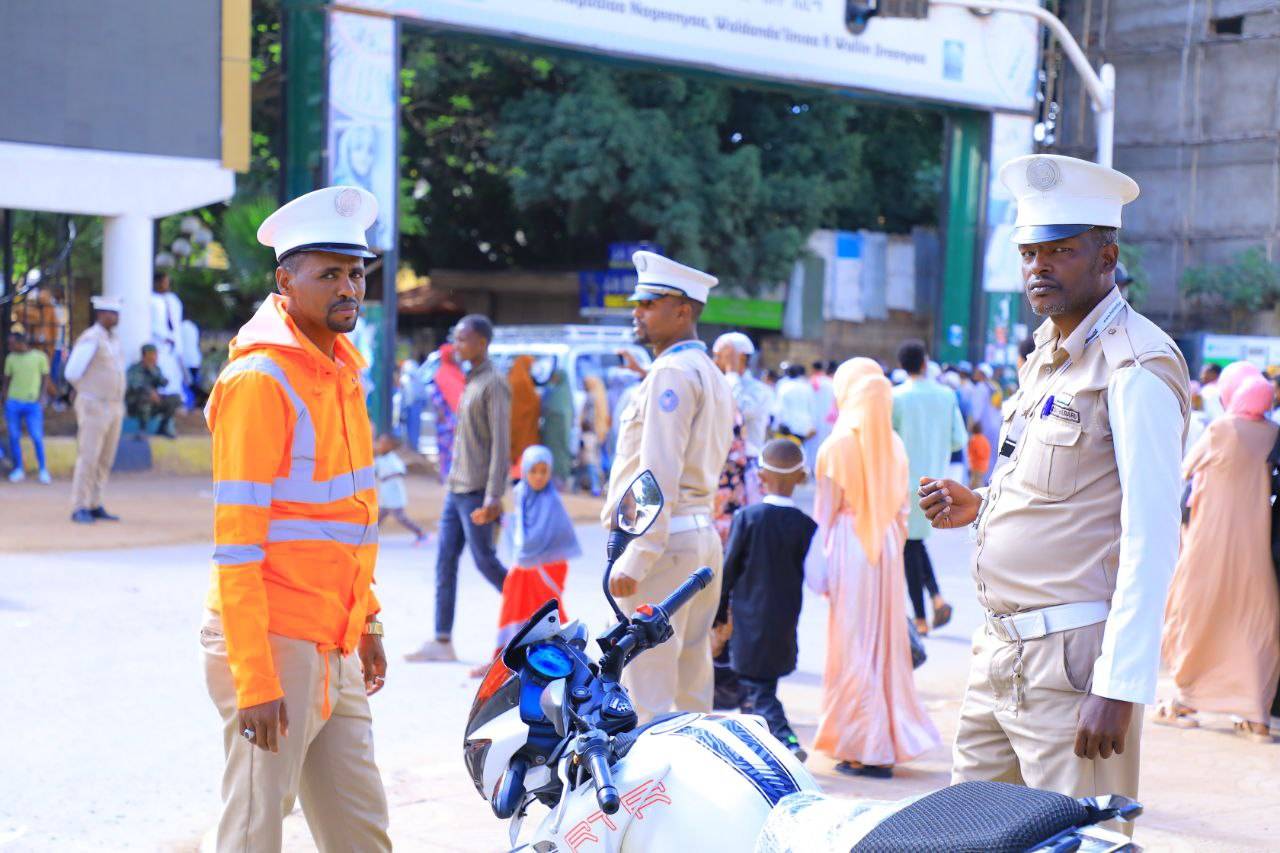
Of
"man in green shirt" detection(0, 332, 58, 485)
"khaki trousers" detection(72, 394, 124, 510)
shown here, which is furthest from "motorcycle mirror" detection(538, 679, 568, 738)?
"man in green shirt" detection(0, 332, 58, 485)

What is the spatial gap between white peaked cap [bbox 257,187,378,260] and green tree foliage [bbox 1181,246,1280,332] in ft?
107

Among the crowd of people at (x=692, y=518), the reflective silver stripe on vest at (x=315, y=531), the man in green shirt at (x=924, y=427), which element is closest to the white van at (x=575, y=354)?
the man in green shirt at (x=924, y=427)

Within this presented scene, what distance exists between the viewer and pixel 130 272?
18.6 meters

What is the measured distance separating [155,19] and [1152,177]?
26007mm

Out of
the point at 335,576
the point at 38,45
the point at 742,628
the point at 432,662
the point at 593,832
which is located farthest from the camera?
the point at 38,45

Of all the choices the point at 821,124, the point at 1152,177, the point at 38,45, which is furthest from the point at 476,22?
the point at 1152,177

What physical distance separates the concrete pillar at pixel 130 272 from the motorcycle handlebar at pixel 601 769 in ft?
56.0

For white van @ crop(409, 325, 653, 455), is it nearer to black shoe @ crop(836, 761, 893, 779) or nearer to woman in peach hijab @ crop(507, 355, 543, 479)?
woman in peach hijab @ crop(507, 355, 543, 479)

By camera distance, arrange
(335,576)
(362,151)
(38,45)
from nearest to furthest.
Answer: (335,576)
(38,45)
(362,151)

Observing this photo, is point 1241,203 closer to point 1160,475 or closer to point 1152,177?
point 1152,177

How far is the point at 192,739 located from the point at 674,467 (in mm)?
Result: 2724

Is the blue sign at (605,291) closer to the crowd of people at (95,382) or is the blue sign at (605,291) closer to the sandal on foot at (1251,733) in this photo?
the crowd of people at (95,382)

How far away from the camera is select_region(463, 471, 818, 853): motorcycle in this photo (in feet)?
8.29

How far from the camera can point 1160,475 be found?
307 cm
